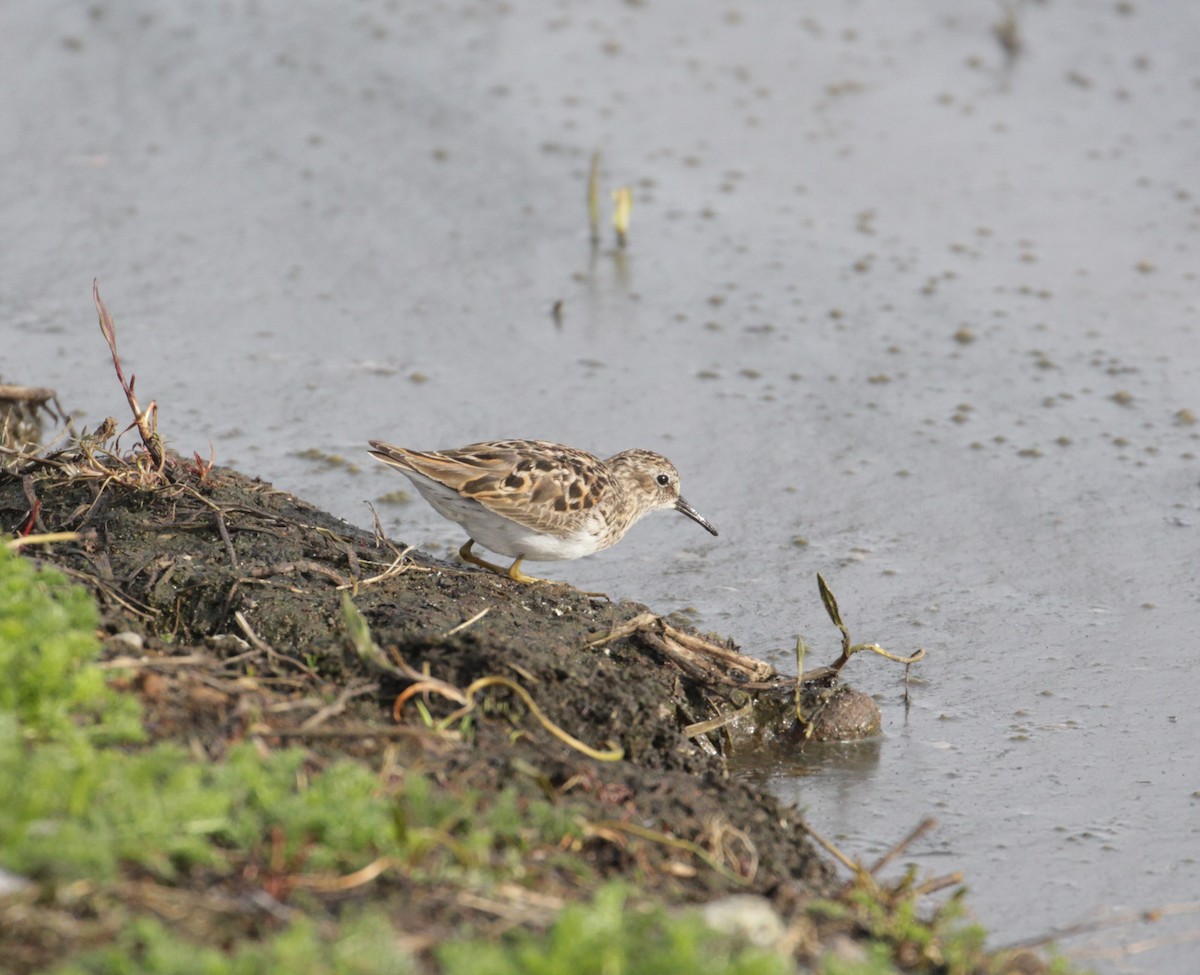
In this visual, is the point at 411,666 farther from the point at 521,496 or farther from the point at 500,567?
the point at 500,567

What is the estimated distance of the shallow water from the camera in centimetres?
598

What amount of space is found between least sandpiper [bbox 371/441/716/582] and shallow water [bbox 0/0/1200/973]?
22.2 inches

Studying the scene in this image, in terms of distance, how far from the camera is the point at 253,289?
9516mm

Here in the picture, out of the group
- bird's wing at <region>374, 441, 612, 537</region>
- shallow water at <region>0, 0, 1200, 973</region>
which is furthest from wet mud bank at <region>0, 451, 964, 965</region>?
shallow water at <region>0, 0, 1200, 973</region>

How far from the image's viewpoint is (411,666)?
478 cm

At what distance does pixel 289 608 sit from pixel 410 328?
423 centimetres

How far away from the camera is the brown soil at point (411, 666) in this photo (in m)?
4.04

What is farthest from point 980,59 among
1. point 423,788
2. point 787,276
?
point 423,788

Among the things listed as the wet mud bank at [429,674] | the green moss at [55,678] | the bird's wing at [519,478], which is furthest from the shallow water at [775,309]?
the green moss at [55,678]

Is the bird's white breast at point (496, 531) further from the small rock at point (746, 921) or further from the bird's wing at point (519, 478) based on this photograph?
the small rock at point (746, 921)

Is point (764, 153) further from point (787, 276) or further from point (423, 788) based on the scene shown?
point (423, 788)

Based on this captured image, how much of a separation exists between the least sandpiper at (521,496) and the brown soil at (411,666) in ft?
1.14

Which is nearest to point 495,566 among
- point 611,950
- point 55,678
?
point 55,678

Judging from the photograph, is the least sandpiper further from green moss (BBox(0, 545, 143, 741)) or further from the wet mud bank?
green moss (BBox(0, 545, 143, 741))
